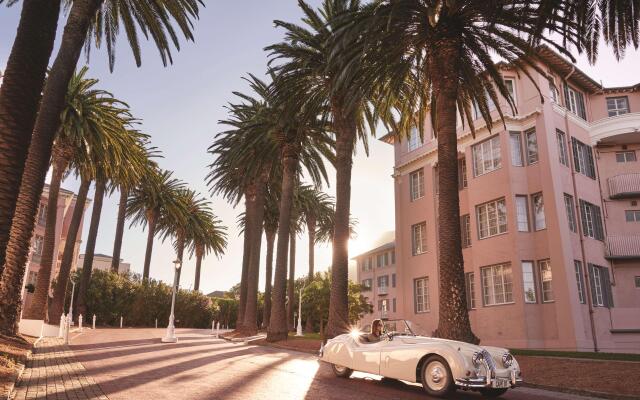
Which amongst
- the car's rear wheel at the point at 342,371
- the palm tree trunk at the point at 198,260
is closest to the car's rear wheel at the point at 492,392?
the car's rear wheel at the point at 342,371

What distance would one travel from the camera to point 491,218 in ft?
85.5

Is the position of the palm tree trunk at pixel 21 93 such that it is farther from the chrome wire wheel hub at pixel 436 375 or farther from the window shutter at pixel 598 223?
the window shutter at pixel 598 223

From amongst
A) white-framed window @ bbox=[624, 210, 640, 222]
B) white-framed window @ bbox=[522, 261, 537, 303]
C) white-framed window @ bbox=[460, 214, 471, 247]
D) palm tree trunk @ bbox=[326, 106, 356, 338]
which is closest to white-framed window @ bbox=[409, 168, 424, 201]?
white-framed window @ bbox=[460, 214, 471, 247]

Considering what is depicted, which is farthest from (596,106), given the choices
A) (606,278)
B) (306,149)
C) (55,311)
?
(55,311)

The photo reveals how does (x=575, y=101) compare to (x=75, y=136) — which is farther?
(x=575, y=101)

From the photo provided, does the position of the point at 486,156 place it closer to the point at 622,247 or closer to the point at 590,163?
the point at 590,163

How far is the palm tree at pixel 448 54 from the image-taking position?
13898 millimetres

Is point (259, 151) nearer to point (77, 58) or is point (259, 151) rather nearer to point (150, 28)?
point (150, 28)

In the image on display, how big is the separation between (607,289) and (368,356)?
70.2 ft

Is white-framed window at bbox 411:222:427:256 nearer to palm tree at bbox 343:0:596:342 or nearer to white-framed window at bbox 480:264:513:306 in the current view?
white-framed window at bbox 480:264:513:306

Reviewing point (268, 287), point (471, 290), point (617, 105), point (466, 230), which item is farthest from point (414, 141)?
point (268, 287)

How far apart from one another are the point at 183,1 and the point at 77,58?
4.79m

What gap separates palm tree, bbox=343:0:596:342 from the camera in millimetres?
13898

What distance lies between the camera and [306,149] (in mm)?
28875
